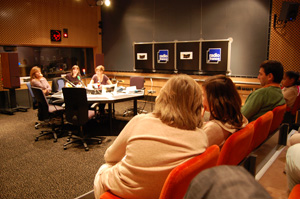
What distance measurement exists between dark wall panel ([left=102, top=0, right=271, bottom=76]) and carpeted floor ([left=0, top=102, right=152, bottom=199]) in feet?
13.7

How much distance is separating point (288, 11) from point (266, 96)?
3996mm

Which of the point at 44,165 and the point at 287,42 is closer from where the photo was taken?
the point at 44,165

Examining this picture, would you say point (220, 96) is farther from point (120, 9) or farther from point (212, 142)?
point (120, 9)

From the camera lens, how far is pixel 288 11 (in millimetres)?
5504

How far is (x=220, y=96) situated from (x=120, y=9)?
8.35 m

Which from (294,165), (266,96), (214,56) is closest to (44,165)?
(266,96)

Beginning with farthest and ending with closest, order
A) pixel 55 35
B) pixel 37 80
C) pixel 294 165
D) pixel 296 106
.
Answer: pixel 55 35 < pixel 37 80 < pixel 296 106 < pixel 294 165

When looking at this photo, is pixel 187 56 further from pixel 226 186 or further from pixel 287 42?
pixel 226 186

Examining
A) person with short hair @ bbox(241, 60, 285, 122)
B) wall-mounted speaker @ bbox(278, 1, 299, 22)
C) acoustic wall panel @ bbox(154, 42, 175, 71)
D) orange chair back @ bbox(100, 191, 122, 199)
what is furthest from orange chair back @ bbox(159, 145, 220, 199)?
acoustic wall panel @ bbox(154, 42, 175, 71)

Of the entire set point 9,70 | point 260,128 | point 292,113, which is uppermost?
point 9,70

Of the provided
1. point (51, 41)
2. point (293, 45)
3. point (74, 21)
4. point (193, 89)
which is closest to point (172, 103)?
point (193, 89)

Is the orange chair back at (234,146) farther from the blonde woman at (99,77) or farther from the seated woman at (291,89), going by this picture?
the blonde woman at (99,77)

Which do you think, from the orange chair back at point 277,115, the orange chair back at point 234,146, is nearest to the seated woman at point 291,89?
the orange chair back at point 277,115

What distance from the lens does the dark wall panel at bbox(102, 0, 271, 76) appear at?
645cm
